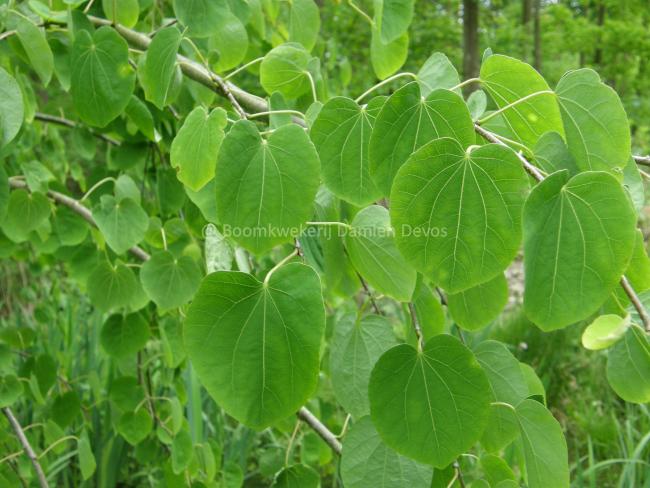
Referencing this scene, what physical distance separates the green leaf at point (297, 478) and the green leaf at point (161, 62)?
0.49m

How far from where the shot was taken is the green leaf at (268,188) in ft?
1.59

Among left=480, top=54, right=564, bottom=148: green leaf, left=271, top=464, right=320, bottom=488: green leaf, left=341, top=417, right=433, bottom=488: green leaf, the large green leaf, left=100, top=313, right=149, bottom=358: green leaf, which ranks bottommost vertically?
left=271, top=464, right=320, bottom=488: green leaf

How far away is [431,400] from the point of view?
512mm

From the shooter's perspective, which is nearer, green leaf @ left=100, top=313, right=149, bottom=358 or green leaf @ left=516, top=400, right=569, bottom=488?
green leaf @ left=516, top=400, right=569, bottom=488

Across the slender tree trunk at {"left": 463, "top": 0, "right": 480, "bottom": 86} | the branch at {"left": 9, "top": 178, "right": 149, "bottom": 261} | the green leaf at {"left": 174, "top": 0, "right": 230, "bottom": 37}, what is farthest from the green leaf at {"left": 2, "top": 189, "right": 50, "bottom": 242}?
the slender tree trunk at {"left": 463, "top": 0, "right": 480, "bottom": 86}

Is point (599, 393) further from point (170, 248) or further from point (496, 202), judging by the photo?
point (496, 202)

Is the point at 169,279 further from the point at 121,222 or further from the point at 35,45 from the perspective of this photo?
the point at 35,45

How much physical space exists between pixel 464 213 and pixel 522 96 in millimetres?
163

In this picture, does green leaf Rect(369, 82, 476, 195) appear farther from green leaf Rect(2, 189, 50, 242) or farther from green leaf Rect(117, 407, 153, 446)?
green leaf Rect(117, 407, 153, 446)

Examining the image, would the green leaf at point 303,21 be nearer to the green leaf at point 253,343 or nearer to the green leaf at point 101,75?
the green leaf at point 101,75

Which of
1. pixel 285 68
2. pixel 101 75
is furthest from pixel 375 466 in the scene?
pixel 101 75

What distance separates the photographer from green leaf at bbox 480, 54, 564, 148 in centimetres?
55

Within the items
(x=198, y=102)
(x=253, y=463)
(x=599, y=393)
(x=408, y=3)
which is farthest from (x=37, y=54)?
(x=599, y=393)

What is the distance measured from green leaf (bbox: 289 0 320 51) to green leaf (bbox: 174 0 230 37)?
31 centimetres
